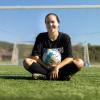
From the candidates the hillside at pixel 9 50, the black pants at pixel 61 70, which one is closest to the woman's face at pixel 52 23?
the black pants at pixel 61 70

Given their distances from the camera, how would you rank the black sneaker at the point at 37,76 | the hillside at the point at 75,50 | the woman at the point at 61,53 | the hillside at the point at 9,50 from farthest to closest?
the hillside at the point at 9,50
the hillside at the point at 75,50
the black sneaker at the point at 37,76
the woman at the point at 61,53

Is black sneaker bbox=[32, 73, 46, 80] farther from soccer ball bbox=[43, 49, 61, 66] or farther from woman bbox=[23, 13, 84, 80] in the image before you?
soccer ball bbox=[43, 49, 61, 66]

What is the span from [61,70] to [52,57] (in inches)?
8.0

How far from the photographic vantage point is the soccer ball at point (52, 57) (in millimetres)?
5078

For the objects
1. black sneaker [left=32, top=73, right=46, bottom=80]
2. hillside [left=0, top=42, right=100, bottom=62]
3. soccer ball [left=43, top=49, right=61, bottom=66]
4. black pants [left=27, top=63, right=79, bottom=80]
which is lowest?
black sneaker [left=32, top=73, right=46, bottom=80]


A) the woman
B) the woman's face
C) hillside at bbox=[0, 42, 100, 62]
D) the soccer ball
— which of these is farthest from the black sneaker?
hillside at bbox=[0, 42, 100, 62]

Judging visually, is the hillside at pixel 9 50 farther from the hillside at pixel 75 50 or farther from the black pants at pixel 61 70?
the black pants at pixel 61 70

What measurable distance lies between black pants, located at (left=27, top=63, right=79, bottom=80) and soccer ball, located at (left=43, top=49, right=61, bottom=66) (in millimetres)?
94

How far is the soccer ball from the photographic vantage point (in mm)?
5078

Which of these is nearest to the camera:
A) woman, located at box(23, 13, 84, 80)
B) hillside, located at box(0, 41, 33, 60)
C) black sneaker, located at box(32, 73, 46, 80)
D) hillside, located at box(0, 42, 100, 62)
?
woman, located at box(23, 13, 84, 80)

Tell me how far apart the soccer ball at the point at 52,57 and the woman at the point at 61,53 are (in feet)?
0.14

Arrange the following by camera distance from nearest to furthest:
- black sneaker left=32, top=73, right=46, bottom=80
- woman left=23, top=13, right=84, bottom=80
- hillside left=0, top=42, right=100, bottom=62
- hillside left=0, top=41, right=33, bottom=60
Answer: woman left=23, top=13, right=84, bottom=80 < black sneaker left=32, top=73, right=46, bottom=80 < hillside left=0, top=42, right=100, bottom=62 < hillside left=0, top=41, right=33, bottom=60

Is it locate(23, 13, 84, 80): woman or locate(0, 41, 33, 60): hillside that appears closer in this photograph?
locate(23, 13, 84, 80): woman

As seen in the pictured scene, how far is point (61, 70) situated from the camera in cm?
508
